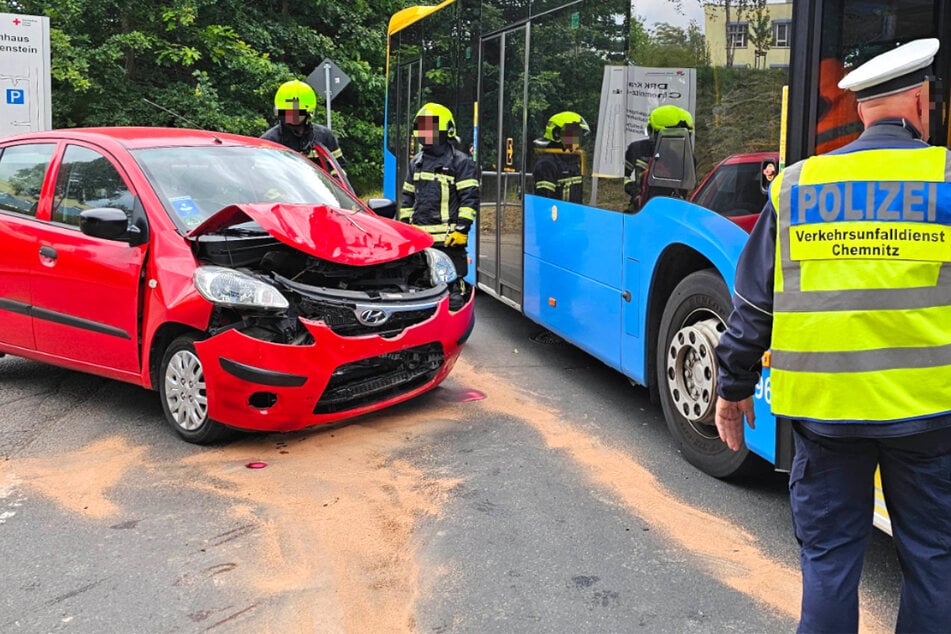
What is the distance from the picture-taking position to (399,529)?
3.88 meters

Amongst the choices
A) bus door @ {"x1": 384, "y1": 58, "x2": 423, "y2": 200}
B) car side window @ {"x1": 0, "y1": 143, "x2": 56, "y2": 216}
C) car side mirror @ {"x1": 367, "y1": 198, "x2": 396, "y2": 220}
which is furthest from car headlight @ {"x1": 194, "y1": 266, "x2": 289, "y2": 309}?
bus door @ {"x1": 384, "y1": 58, "x2": 423, "y2": 200}

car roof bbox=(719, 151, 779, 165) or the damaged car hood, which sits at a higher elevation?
car roof bbox=(719, 151, 779, 165)

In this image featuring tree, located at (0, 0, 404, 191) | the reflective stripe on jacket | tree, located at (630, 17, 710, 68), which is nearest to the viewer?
the reflective stripe on jacket

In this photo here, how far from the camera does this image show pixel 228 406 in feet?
15.3

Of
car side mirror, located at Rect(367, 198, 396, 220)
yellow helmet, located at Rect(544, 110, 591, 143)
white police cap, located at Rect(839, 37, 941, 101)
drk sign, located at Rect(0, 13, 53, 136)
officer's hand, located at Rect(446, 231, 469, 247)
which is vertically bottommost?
officer's hand, located at Rect(446, 231, 469, 247)

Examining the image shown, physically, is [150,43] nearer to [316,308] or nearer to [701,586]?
[316,308]

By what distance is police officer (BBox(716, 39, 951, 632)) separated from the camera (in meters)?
2.18

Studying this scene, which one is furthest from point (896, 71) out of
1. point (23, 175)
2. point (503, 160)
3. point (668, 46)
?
point (503, 160)

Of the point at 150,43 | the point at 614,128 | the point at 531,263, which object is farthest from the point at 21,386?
the point at 150,43

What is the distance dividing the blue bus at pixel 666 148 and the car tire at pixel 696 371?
0.03 feet

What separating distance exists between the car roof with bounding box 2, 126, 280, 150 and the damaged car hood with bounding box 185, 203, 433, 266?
0.92 meters

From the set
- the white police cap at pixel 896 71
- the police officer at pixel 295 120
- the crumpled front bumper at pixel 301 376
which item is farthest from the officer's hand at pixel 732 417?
the police officer at pixel 295 120

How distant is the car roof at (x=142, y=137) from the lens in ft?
18.1

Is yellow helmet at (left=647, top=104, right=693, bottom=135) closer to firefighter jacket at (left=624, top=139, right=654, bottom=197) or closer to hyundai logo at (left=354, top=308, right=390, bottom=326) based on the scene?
firefighter jacket at (left=624, top=139, right=654, bottom=197)
